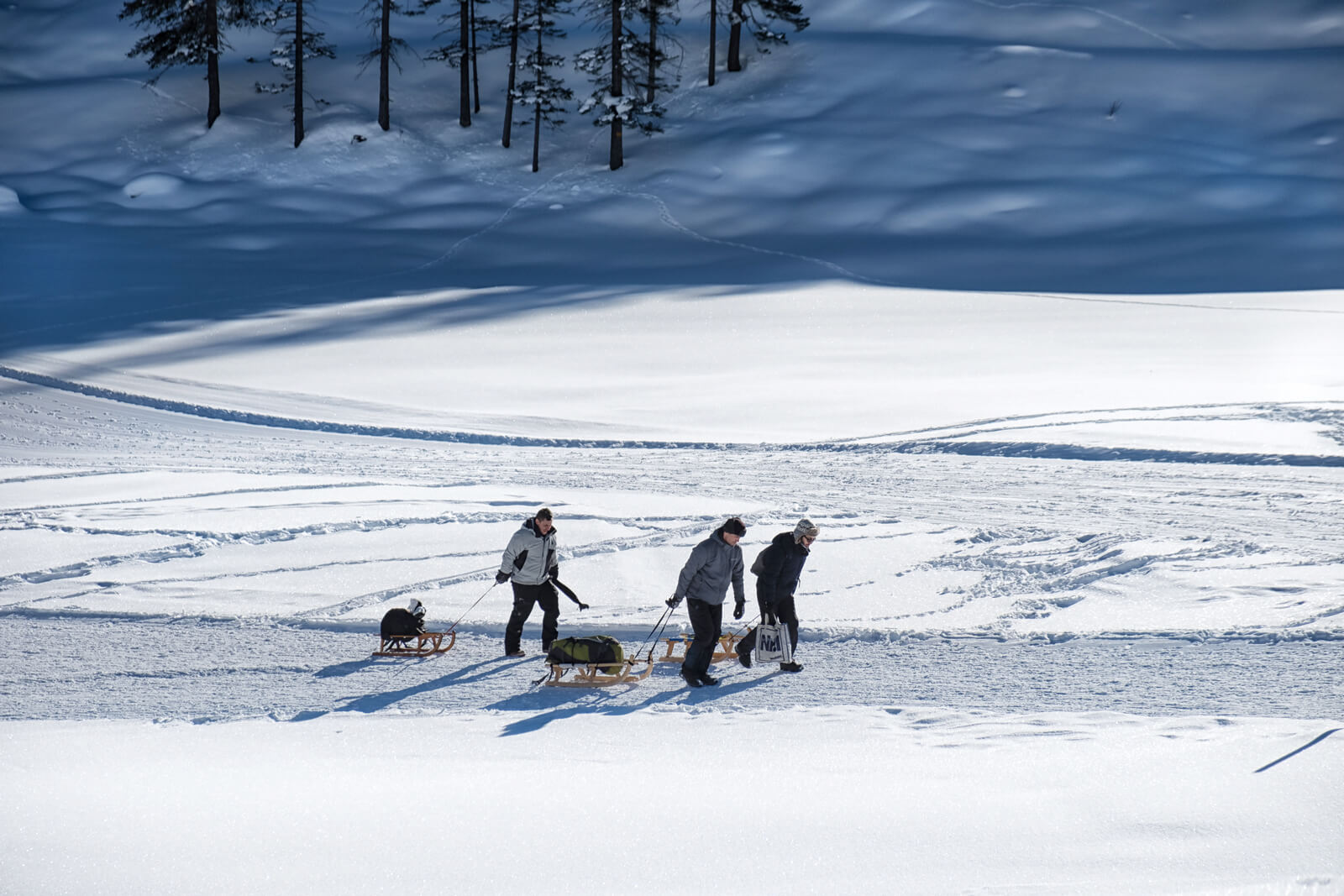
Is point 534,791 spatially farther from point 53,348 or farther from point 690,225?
point 690,225

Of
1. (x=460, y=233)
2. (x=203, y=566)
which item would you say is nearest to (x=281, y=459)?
(x=203, y=566)

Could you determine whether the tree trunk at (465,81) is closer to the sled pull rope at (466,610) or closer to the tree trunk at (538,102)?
the tree trunk at (538,102)

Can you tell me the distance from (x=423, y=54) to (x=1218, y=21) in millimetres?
30058

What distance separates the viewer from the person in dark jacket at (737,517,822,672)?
8.35 m

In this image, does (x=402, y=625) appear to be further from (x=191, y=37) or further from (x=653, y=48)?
(x=191, y=37)

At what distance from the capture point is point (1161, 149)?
33.1 metres

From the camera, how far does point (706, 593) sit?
820 cm

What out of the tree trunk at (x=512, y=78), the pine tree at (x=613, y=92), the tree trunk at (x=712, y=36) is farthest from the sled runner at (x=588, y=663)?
the tree trunk at (x=712, y=36)

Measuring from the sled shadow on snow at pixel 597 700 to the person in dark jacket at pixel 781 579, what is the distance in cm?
30

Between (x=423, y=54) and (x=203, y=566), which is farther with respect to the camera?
(x=423, y=54)

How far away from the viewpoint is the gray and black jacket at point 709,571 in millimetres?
8164

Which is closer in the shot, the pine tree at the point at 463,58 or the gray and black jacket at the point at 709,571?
the gray and black jacket at the point at 709,571

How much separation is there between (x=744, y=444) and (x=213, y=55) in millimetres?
30690

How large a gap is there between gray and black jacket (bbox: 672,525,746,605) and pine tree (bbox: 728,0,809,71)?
3490cm
